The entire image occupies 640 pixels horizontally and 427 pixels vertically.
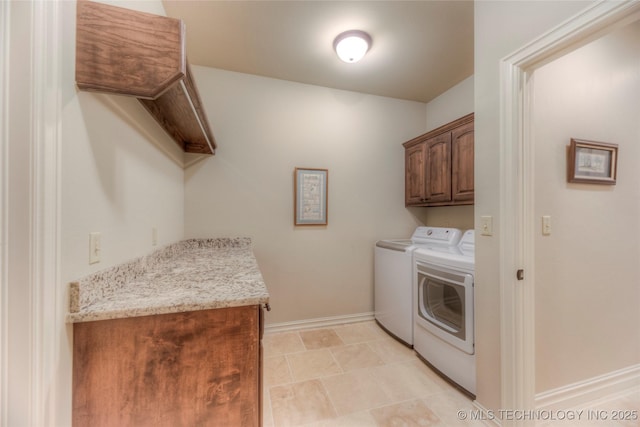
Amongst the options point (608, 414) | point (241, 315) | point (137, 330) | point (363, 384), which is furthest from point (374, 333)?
point (137, 330)

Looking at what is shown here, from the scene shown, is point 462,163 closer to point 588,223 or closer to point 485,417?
point 588,223

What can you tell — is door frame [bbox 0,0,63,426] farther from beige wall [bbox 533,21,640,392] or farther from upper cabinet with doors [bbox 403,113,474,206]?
upper cabinet with doors [bbox 403,113,474,206]

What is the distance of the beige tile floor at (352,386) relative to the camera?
147 centimetres

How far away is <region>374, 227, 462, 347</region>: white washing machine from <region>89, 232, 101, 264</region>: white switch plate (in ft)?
6.78

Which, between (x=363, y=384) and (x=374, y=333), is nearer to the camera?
(x=363, y=384)

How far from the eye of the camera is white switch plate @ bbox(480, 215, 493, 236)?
1.42 m

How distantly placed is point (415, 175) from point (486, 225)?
4.79 feet

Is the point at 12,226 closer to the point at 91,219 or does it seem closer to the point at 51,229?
the point at 51,229

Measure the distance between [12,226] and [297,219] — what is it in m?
2.02

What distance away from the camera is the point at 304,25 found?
1840 mm

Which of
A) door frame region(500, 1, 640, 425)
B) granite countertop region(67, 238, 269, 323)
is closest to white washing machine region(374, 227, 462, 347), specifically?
door frame region(500, 1, 640, 425)

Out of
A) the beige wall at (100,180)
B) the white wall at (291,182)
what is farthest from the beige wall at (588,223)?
the beige wall at (100,180)

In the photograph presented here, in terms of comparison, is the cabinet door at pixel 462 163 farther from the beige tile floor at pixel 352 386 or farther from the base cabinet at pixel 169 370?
the base cabinet at pixel 169 370

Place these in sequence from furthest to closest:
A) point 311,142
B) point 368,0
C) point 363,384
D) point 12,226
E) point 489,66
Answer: point 311,142 < point 363,384 < point 368,0 < point 489,66 < point 12,226
